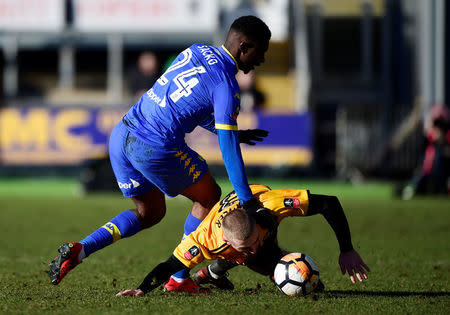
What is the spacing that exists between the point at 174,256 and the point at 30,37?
19.8 meters

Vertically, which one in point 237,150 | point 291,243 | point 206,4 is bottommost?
point 291,243

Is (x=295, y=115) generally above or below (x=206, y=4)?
below

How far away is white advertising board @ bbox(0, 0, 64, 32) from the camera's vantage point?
2317 centimetres

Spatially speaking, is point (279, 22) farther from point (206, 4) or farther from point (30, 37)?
point (30, 37)

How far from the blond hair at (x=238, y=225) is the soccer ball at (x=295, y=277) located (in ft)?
1.62

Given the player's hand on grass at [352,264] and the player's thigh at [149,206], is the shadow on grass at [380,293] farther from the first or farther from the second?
the player's thigh at [149,206]

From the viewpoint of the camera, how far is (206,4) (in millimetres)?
22953

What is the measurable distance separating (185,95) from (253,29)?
25.2 inches

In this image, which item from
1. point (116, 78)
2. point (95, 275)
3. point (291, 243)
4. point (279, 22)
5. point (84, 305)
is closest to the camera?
point (84, 305)

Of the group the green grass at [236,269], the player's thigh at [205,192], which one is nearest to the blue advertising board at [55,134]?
the green grass at [236,269]

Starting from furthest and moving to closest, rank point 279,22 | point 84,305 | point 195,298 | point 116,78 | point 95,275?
point 116,78
point 279,22
point 95,275
point 195,298
point 84,305

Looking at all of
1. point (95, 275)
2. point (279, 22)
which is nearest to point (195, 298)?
point (95, 275)

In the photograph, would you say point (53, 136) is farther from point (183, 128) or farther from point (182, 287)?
point (183, 128)

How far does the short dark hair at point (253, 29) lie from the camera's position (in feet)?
18.1
